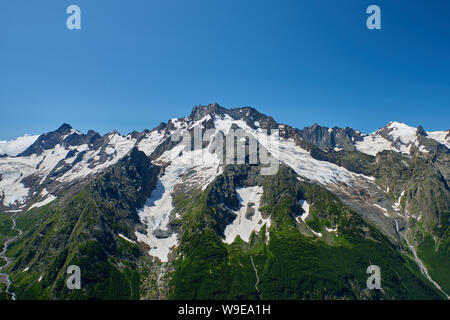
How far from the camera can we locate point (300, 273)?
197m

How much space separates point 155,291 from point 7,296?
97886mm
